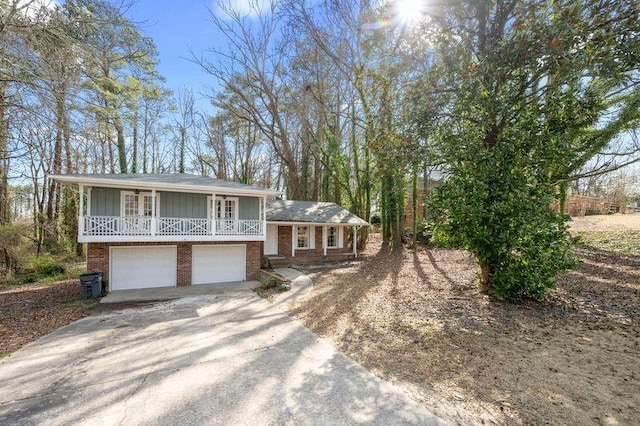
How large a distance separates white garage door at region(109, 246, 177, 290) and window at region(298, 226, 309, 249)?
24.5 feet

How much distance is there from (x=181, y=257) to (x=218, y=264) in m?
1.51

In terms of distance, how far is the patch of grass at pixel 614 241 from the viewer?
1319 centimetres

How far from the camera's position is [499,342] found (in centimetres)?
561

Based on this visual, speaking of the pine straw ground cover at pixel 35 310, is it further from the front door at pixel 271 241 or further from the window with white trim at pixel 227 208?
the front door at pixel 271 241

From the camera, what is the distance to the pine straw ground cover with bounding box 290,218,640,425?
371 centimetres

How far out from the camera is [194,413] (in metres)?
3.71

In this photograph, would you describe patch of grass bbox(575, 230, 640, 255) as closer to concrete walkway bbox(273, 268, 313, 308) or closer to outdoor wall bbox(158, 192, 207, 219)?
concrete walkway bbox(273, 268, 313, 308)

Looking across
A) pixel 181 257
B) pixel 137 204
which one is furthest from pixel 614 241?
pixel 137 204

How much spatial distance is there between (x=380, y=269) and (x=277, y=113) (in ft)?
44.1

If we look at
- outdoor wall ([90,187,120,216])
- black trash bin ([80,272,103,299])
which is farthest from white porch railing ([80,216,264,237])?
black trash bin ([80,272,103,299])

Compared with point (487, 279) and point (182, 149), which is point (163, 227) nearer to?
point (487, 279)

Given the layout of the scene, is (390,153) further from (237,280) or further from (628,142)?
(628,142)

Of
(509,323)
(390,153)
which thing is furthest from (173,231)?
(509,323)

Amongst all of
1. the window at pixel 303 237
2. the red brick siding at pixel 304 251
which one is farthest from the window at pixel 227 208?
the window at pixel 303 237
